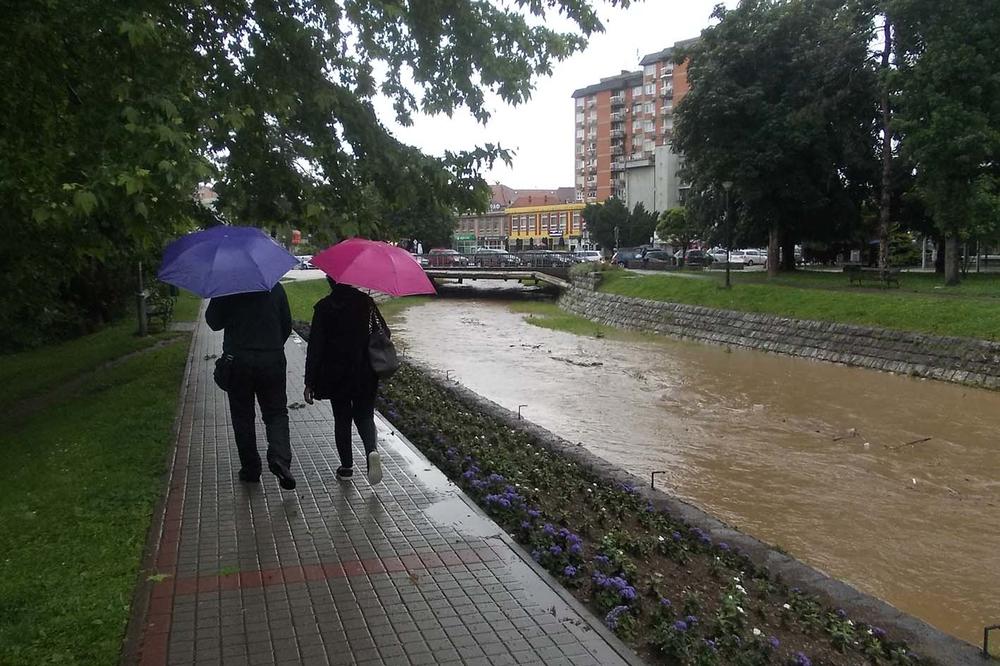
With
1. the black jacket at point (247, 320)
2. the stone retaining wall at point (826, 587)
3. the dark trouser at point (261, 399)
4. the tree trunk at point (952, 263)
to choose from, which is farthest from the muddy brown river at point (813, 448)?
the tree trunk at point (952, 263)

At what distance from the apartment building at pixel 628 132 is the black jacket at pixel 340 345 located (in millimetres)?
76850

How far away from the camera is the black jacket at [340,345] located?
6332 millimetres

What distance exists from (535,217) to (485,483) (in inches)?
3970

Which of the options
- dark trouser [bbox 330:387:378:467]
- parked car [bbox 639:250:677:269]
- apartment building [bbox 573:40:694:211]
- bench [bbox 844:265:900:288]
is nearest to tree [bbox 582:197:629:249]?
apartment building [bbox 573:40:694:211]

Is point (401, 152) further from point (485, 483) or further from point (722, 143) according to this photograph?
point (722, 143)

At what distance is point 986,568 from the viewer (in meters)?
7.10

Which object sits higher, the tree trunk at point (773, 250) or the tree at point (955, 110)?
the tree at point (955, 110)

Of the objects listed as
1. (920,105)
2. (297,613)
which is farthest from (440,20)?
(920,105)

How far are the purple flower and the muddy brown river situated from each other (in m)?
3.00

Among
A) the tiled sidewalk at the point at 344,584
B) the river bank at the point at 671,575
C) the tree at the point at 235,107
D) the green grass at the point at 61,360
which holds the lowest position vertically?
the green grass at the point at 61,360

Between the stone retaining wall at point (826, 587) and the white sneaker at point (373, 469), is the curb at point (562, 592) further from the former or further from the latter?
Answer: the stone retaining wall at point (826, 587)

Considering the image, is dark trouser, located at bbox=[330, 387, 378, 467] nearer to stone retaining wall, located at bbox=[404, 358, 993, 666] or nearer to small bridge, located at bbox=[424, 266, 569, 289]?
stone retaining wall, located at bbox=[404, 358, 993, 666]

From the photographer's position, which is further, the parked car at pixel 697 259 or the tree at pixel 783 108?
the parked car at pixel 697 259

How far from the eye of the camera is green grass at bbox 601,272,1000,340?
19.3 m
